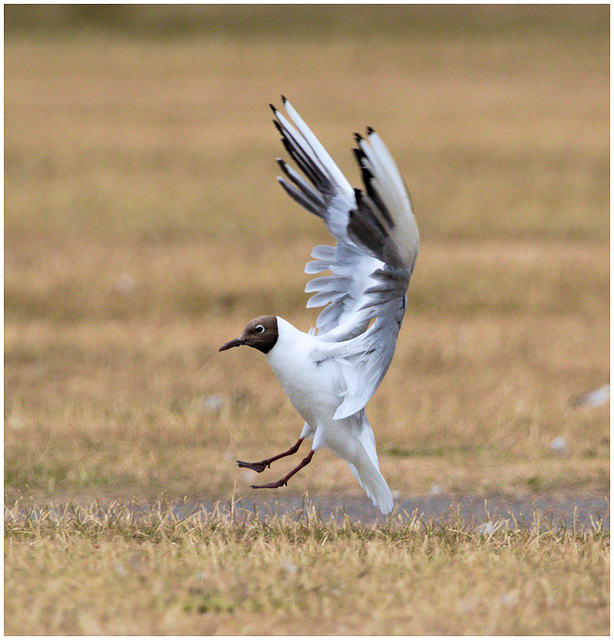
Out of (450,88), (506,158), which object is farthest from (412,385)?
(450,88)

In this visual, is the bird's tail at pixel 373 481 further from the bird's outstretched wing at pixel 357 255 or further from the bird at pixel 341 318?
the bird's outstretched wing at pixel 357 255

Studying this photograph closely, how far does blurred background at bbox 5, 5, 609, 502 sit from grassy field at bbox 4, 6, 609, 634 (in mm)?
51

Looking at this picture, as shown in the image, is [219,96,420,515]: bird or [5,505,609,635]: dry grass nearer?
[5,505,609,635]: dry grass

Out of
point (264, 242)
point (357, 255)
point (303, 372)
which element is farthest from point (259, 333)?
point (264, 242)

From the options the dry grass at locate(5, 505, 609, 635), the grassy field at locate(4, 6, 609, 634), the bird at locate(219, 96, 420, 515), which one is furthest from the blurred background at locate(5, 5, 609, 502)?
the bird at locate(219, 96, 420, 515)

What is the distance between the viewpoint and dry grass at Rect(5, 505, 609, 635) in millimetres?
3684

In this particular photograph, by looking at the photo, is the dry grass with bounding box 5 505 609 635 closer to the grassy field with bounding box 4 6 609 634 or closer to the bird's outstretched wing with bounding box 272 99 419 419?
the grassy field with bounding box 4 6 609 634

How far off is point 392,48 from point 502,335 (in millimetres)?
18546

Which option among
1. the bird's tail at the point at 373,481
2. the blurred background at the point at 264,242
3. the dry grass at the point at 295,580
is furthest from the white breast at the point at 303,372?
the blurred background at the point at 264,242

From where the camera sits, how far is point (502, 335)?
11227 millimetres

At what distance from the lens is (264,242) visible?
14750 mm

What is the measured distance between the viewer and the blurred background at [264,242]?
7.68 m

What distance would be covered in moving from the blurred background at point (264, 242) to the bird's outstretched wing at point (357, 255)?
2.35 meters

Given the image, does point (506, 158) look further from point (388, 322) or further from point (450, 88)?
point (388, 322)
